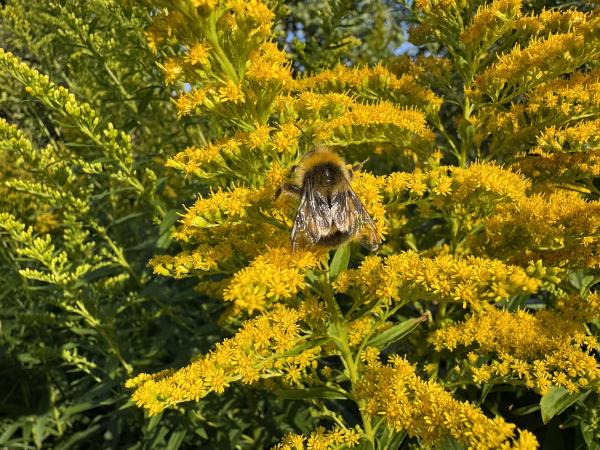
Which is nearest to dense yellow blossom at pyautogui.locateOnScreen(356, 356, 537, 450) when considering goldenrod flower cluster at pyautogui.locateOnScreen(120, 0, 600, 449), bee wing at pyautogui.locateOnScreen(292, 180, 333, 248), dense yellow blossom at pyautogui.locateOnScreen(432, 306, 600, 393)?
goldenrod flower cluster at pyautogui.locateOnScreen(120, 0, 600, 449)

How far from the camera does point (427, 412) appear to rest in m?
1.97

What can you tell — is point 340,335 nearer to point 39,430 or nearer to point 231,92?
point 231,92

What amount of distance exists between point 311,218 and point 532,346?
120 cm

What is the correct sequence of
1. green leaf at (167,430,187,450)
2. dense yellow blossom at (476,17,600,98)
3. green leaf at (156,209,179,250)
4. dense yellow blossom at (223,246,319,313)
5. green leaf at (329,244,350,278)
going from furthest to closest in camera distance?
green leaf at (167,430,187,450) < green leaf at (156,209,179,250) < dense yellow blossom at (476,17,600,98) < green leaf at (329,244,350,278) < dense yellow blossom at (223,246,319,313)

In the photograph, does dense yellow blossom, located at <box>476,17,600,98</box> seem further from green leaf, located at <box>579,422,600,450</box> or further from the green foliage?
green leaf, located at <box>579,422,600,450</box>

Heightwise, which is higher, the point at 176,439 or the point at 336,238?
the point at 336,238

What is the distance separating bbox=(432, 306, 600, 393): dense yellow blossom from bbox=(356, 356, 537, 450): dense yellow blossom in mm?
331

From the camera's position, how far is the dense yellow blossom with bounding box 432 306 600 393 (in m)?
2.19

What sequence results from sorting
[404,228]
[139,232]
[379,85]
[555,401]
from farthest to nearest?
[139,232], [379,85], [404,228], [555,401]

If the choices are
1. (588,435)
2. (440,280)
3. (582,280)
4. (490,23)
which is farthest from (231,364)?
(490,23)

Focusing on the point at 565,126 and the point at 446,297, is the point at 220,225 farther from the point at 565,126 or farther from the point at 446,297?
the point at 565,126

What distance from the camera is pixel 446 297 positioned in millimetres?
2150

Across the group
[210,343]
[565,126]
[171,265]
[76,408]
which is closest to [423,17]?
[565,126]

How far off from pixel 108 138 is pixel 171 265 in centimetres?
108
